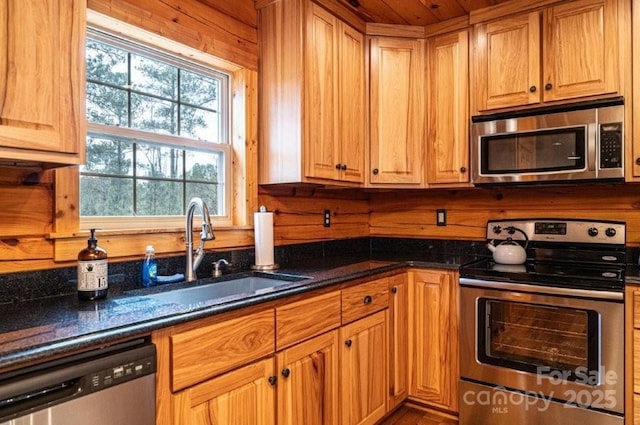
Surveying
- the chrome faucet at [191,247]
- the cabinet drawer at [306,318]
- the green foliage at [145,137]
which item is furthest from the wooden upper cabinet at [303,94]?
the cabinet drawer at [306,318]

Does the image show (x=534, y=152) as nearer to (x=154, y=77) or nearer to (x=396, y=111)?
(x=396, y=111)

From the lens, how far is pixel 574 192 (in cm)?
253

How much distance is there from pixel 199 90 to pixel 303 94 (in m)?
0.55

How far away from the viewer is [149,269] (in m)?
1.73

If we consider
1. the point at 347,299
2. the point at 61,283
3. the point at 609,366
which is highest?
the point at 61,283

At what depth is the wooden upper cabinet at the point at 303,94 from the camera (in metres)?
2.17

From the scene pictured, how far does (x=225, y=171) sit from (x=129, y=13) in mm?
863

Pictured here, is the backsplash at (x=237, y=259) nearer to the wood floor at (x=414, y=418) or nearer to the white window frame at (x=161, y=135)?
the white window frame at (x=161, y=135)

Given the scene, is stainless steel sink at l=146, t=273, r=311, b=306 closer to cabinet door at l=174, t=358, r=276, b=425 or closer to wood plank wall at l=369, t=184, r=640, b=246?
cabinet door at l=174, t=358, r=276, b=425

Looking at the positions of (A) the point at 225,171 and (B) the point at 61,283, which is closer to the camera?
(B) the point at 61,283

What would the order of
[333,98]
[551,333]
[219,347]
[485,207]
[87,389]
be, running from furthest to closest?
[485,207]
[333,98]
[551,333]
[219,347]
[87,389]

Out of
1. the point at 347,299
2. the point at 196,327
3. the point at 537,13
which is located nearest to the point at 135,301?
the point at 196,327

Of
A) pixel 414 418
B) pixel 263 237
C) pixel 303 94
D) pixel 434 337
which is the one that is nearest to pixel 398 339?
pixel 434 337

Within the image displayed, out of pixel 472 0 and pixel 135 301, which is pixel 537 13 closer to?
pixel 472 0
